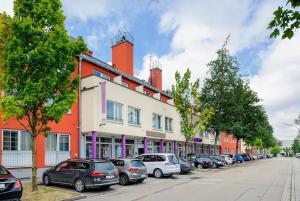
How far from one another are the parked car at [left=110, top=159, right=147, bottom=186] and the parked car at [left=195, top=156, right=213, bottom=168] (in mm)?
15878

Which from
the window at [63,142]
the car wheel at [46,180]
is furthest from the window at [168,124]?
the car wheel at [46,180]

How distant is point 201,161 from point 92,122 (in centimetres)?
1424

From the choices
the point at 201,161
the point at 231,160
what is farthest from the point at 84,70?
the point at 231,160

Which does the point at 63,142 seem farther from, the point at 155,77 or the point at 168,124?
the point at 155,77

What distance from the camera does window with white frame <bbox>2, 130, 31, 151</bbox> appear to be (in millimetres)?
18859

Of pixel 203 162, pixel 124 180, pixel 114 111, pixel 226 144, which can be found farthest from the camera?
pixel 226 144

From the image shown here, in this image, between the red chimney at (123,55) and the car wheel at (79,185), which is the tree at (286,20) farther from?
the red chimney at (123,55)

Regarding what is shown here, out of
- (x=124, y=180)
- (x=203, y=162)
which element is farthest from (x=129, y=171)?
(x=203, y=162)

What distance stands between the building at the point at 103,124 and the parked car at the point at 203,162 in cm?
388

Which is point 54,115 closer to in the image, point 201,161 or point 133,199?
point 133,199

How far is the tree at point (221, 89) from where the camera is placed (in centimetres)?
4484

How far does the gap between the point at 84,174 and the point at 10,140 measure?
6469mm

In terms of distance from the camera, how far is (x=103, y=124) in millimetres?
24344

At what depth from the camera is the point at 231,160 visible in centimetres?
4591
